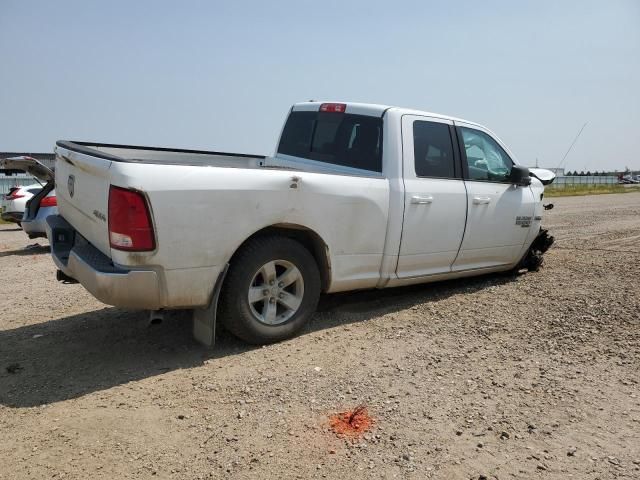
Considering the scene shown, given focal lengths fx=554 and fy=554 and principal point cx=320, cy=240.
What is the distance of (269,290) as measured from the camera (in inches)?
170

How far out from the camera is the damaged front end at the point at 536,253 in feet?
22.4

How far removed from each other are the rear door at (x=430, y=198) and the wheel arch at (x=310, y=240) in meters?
0.79

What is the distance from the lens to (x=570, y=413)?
10.9 ft

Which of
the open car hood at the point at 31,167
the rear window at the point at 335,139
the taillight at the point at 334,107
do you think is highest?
the taillight at the point at 334,107

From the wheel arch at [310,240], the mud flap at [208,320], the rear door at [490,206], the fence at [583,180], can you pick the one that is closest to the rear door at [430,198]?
the rear door at [490,206]

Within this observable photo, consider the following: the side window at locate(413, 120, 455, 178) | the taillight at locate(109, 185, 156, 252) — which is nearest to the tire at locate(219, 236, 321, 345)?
the taillight at locate(109, 185, 156, 252)

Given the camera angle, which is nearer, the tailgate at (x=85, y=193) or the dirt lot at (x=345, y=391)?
the dirt lot at (x=345, y=391)

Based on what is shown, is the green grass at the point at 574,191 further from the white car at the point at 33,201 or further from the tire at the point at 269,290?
the tire at the point at 269,290

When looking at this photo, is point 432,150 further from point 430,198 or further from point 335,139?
point 335,139

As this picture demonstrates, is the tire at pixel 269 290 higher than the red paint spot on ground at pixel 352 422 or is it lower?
higher

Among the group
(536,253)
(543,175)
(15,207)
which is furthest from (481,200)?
(15,207)

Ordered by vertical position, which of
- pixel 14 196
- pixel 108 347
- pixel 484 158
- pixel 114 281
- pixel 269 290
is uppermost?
pixel 484 158

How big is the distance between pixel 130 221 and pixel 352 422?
73.5 inches

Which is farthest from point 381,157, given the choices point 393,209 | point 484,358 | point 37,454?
point 37,454
